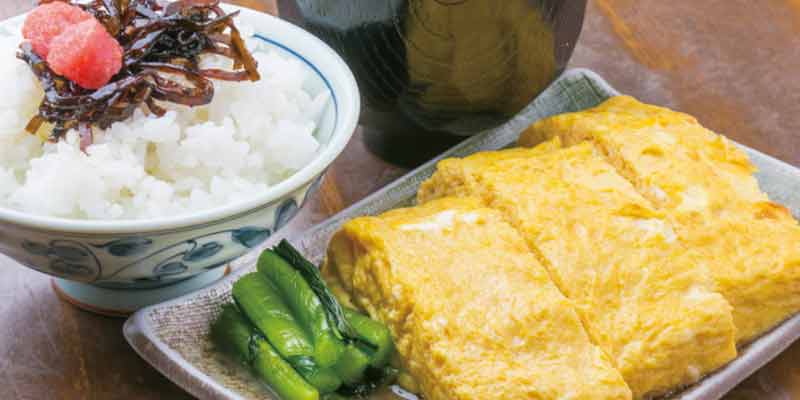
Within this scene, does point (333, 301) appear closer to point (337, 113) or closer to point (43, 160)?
point (337, 113)

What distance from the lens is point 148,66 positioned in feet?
8.46

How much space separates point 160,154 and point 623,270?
48.5 inches

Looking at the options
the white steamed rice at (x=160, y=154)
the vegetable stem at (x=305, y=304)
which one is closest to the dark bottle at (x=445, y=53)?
the white steamed rice at (x=160, y=154)

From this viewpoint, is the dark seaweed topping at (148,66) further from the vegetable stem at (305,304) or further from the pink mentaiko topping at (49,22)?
the vegetable stem at (305,304)

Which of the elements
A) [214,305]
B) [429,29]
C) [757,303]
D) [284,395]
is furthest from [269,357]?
[757,303]

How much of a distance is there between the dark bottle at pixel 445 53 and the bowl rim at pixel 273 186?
16 cm

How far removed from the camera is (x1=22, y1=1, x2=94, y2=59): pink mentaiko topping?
254cm

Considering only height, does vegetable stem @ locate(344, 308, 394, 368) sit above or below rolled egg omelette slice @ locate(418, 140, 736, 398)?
below

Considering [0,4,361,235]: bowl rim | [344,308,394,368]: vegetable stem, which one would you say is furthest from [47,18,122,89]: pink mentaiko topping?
[344,308,394,368]: vegetable stem

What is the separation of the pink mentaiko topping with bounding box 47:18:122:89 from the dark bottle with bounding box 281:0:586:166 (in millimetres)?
771

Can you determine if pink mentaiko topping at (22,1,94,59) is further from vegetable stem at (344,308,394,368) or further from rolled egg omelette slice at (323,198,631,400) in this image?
vegetable stem at (344,308,394,368)

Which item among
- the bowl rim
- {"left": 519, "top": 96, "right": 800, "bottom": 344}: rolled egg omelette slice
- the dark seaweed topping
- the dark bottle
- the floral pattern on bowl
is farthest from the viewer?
the dark bottle

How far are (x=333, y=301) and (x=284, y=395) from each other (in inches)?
10.7

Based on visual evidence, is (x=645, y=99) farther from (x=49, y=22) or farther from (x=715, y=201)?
(x=49, y=22)
